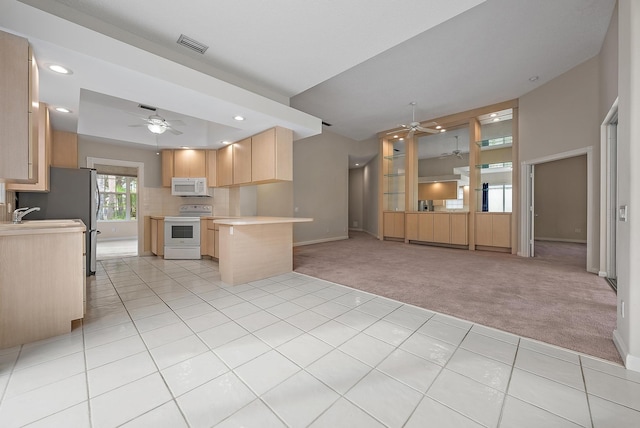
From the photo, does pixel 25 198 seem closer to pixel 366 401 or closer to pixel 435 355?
pixel 366 401

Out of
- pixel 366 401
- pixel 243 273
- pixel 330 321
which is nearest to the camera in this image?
pixel 366 401

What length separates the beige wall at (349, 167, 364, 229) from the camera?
37.8ft

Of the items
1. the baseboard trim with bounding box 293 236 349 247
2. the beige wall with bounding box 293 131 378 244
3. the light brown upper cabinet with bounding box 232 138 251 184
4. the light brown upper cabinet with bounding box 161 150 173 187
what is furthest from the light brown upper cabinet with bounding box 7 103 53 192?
the baseboard trim with bounding box 293 236 349 247

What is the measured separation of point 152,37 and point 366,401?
3821 millimetres

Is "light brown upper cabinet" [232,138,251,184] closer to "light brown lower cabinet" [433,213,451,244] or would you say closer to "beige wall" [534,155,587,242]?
"light brown lower cabinet" [433,213,451,244]

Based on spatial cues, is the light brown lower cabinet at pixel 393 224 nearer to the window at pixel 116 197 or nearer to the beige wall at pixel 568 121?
the beige wall at pixel 568 121

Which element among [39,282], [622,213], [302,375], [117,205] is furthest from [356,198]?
[39,282]

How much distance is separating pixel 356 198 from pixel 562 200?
7158 millimetres

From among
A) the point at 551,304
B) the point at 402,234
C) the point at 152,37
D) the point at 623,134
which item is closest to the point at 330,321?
the point at 551,304

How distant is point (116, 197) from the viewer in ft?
29.6

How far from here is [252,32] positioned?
8.58ft

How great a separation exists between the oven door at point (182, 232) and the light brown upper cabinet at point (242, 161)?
1.33m

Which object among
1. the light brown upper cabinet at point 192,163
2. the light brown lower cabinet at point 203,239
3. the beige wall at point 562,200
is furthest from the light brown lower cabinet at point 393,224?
the light brown upper cabinet at point 192,163

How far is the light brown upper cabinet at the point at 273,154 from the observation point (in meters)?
4.04
